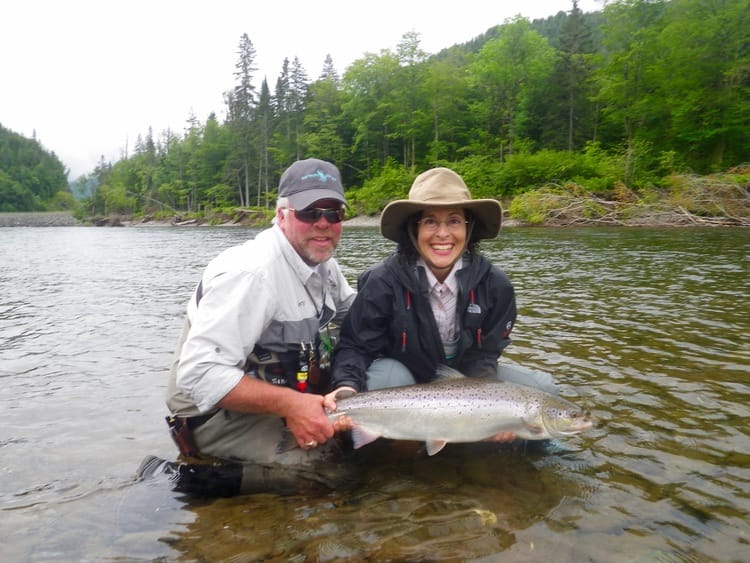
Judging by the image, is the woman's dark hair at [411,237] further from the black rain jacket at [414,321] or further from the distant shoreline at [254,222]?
the distant shoreline at [254,222]

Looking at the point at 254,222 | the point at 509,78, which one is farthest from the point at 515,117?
the point at 254,222

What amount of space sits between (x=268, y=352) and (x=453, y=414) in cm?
122

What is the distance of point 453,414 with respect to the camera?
125 inches

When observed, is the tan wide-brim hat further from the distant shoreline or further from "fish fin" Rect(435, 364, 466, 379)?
the distant shoreline

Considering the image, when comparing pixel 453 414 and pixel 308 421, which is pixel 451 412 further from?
pixel 308 421

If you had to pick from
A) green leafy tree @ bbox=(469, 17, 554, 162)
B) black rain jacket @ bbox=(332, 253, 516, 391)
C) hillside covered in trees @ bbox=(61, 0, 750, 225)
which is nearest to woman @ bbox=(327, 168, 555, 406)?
black rain jacket @ bbox=(332, 253, 516, 391)

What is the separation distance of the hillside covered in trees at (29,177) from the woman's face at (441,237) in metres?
139

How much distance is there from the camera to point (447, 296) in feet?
12.3

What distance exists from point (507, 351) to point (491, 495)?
315 cm

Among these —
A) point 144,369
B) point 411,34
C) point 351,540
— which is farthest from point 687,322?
point 411,34

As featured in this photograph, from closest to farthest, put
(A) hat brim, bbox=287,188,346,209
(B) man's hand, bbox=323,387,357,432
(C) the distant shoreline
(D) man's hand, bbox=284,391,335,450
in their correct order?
(D) man's hand, bbox=284,391,335,450 → (B) man's hand, bbox=323,387,357,432 → (A) hat brim, bbox=287,188,346,209 → (C) the distant shoreline

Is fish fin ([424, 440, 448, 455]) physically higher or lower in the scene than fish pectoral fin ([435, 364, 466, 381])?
lower

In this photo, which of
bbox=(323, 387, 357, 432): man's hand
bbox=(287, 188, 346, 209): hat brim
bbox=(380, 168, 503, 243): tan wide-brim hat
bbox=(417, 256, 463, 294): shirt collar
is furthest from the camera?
bbox=(417, 256, 463, 294): shirt collar

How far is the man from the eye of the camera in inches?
111
